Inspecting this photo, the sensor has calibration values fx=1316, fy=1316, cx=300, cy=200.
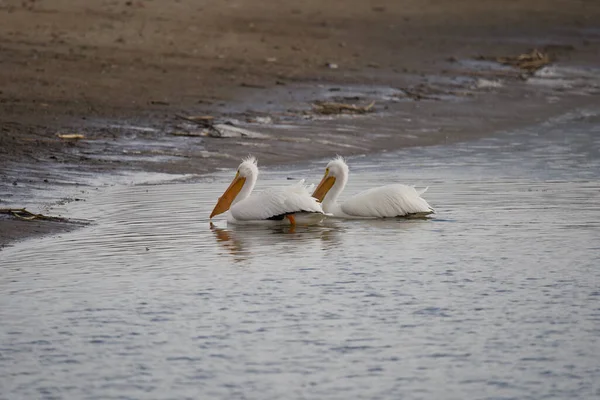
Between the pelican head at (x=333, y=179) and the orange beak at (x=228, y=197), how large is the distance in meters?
0.58

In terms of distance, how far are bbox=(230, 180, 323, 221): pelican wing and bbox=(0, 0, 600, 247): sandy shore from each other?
135 cm

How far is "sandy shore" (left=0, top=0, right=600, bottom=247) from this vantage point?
1233cm

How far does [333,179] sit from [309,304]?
10.8ft

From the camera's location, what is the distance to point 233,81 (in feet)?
53.9

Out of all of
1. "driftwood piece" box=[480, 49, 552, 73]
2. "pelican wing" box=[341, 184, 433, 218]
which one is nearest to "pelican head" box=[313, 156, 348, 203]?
"pelican wing" box=[341, 184, 433, 218]

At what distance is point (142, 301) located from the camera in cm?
689

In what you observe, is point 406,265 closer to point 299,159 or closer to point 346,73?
point 299,159

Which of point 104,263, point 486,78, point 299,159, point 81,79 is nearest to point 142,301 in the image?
point 104,263

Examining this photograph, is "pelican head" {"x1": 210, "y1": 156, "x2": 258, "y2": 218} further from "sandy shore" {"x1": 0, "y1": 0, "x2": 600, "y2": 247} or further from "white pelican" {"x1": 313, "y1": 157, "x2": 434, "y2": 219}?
"sandy shore" {"x1": 0, "y1": 0, "x2": 600, "y2": 247}

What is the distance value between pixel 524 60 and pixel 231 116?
337 inches

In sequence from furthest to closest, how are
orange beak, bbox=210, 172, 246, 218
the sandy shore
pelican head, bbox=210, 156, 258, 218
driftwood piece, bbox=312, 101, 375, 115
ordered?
1. driftwood piece, bbox=312, 101, 375, 115
2. the sandy shore
3. pelican head, bbox=210, 156, 258, 218
4. orange beak, bbox=210, 172, 246, 218

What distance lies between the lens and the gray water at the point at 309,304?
18.1 ft

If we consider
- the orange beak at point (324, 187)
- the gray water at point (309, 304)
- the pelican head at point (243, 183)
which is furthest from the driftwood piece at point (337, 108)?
the pelican head at point (243, 183)

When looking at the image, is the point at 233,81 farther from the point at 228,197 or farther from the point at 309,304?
the point at 309,304
